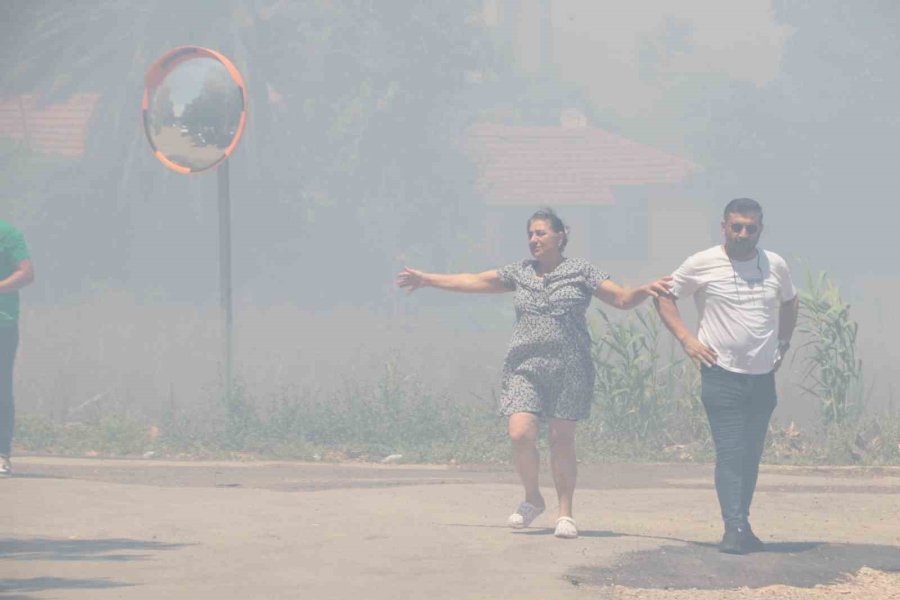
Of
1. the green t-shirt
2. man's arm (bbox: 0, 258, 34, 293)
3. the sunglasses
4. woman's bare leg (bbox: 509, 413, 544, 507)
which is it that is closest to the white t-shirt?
the sunglasses

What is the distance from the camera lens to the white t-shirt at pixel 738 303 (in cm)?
813

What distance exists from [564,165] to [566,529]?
3515 cm

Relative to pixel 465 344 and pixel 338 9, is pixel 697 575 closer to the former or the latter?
pixel 465 344

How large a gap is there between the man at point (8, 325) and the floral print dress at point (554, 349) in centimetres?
396

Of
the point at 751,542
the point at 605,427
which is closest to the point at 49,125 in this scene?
the point at 605,427

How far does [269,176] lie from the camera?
33344mm

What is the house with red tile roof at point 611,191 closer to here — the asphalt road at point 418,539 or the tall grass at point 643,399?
the tall grass at point 643,399

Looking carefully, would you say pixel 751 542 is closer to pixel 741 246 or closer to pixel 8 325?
pixel 741 246

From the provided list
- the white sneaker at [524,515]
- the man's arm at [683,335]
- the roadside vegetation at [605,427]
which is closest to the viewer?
the man's arm at [683,335]

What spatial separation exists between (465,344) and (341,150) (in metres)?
5.37

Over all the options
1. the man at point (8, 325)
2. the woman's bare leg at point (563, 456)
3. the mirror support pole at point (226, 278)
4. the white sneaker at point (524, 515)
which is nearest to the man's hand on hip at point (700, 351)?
the woman's bare leg at point (563, 456)

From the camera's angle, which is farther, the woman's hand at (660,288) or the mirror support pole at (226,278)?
the mirror support pole at (226,278)

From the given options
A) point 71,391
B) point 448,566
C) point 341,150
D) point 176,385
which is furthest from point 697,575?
point 341,150

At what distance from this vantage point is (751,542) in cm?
803
